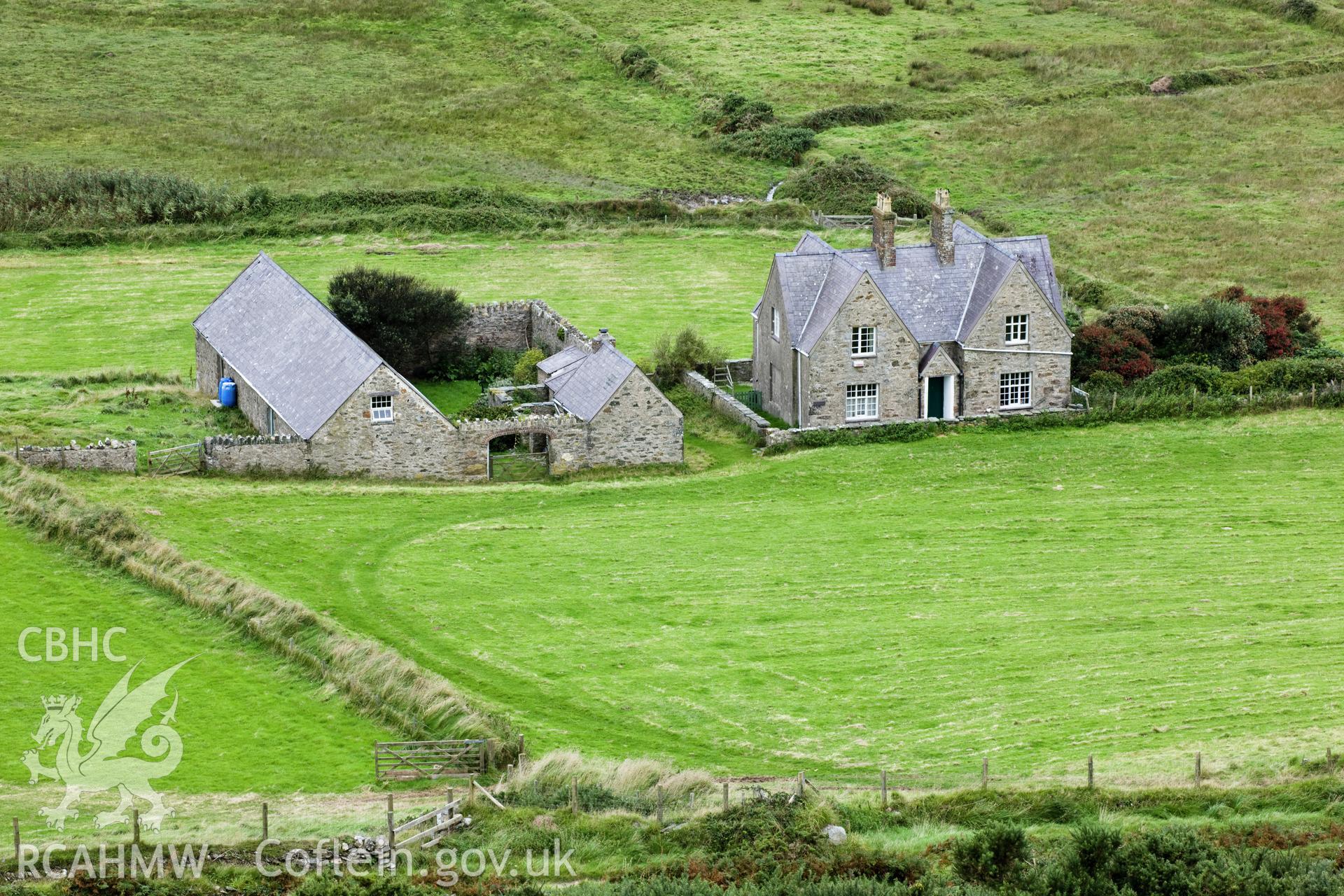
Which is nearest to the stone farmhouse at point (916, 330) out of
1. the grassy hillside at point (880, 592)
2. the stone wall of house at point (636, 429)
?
the grassy hillside at point (880, 592)

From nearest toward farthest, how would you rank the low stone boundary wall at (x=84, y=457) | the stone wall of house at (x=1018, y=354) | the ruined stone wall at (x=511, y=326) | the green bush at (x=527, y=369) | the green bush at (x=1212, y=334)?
the low stone boundary wall at (x=84, y=457), the stone wall of house at (x=1018, y=354), the green bush at (x=1212, y=334), the green bush at (x=527, y=369), the ruined stone wall at (x=511, y=326)

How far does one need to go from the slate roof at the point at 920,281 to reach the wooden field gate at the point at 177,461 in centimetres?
2021

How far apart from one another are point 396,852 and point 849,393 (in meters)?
32.3

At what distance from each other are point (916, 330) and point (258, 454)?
2286 cm

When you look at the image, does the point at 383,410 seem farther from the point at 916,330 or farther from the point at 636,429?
the point at 916,330

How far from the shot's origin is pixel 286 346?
60.0 metres

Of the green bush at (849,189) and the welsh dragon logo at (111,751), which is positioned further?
the green bush at (849,189)

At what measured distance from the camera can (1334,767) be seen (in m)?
35.8

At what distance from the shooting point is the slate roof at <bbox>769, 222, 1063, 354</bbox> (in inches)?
2393

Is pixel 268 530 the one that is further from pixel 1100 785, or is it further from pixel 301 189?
pixel 301 189

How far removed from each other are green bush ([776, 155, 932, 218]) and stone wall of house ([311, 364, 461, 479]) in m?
39.9

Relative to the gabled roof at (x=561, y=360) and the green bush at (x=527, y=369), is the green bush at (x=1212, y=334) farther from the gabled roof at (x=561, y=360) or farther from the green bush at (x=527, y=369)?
the green bush at (x=527, y=369)

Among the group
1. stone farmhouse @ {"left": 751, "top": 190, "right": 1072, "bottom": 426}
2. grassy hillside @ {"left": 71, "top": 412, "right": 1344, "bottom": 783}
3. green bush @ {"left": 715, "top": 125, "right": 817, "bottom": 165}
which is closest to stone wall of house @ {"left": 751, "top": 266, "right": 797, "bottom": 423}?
stone farmhouse @ {"left": 751, "top": 190, "right": 1072, "bottom": 426}

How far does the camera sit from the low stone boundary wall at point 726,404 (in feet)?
197
